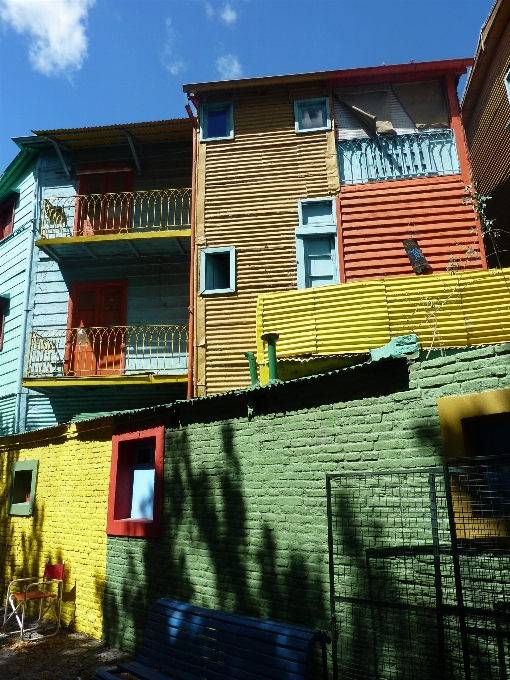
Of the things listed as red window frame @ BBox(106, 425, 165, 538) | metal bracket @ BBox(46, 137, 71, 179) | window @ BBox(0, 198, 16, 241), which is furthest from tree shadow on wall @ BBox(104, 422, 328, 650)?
window @ BBox(0, 198, 16, 241)

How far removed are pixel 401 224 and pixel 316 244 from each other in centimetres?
191

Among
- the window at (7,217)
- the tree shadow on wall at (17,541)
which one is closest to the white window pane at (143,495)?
the tree shadow on wall at (17,541)

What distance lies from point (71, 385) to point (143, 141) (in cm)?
706

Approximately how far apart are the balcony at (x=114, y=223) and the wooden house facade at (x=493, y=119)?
7.98 meters

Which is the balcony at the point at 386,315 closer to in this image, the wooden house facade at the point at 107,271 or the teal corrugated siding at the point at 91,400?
the wooden house facade at the point at 107,271

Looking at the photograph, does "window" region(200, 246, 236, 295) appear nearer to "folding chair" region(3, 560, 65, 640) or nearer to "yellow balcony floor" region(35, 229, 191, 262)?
"yellow balcony floor" region(35, 229, 191, 262)

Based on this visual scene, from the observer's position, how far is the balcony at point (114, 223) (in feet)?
41.6

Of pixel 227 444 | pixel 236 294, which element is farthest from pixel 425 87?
pixel 227 444

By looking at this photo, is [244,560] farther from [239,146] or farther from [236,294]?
[239,146]

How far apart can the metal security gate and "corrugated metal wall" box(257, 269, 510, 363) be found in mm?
3555

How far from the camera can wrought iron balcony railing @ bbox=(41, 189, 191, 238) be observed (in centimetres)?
1350

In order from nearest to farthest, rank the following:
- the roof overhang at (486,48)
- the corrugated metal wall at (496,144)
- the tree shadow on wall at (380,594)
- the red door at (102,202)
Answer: the tree shadow on wall at (380,594)
the roof overhang at (486,48)
the corrugated metal wall at (496,144)
the red door at (102,202)

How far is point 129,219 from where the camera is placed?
1370 cm

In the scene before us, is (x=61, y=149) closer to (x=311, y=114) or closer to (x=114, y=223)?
(x=114, y=223)
